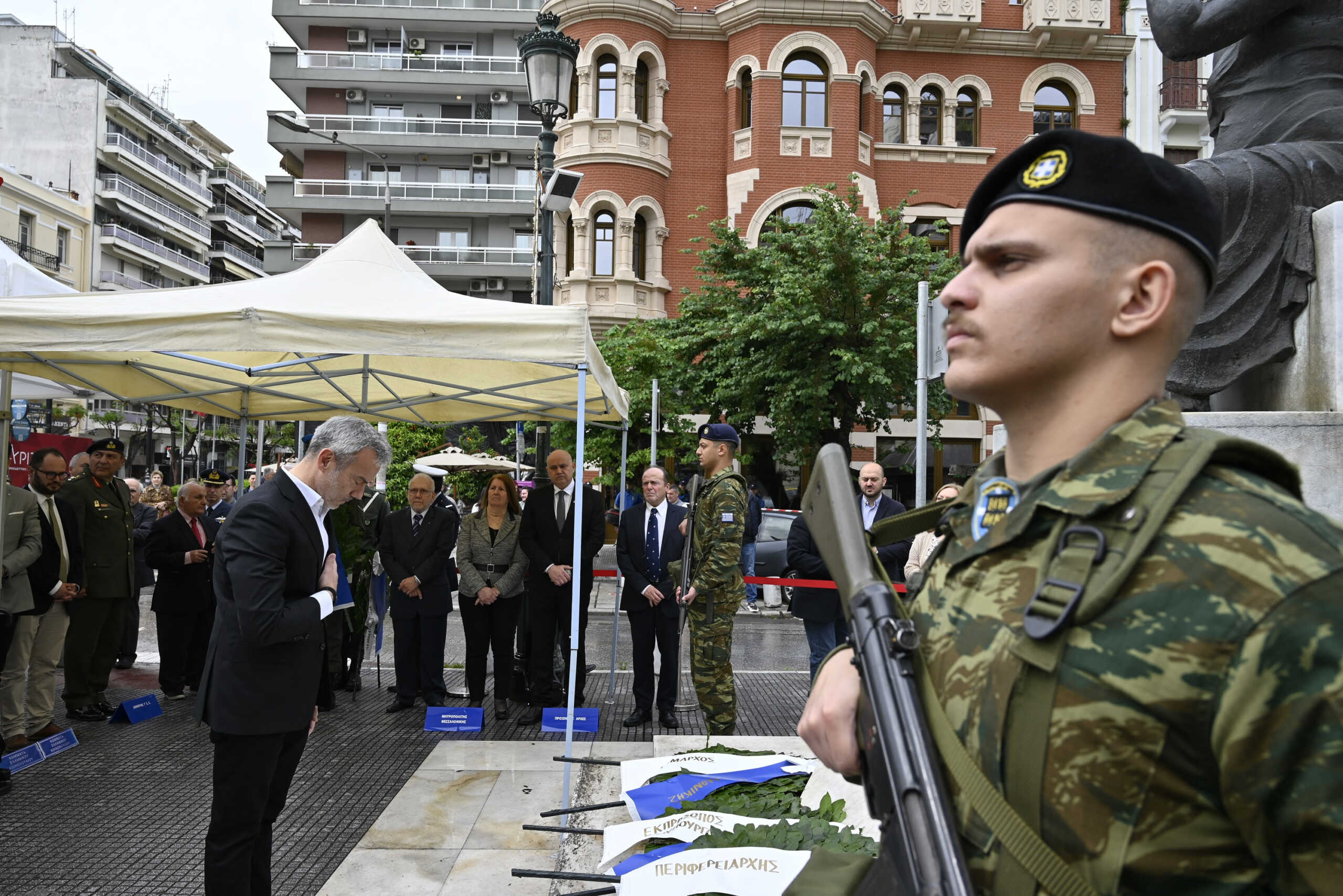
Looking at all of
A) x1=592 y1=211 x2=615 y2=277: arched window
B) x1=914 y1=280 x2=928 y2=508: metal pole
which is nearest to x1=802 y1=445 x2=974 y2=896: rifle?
x1=914 y1=280 x2=928 y2=508: metal pole

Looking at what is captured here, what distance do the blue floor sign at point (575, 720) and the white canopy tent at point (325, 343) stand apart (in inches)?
47.0

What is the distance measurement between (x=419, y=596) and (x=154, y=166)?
65762 mm

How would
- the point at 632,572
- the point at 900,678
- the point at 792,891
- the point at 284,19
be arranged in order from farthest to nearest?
the point at 284,19 → the point at 632,572 → the point at 792,891 → the point at 900,678

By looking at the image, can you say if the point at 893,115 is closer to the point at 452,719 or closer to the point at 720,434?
the point at 720,434

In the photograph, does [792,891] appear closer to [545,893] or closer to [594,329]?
[545,893]

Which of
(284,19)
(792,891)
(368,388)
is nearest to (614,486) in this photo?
(368,388)

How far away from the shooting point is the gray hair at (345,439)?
390cm

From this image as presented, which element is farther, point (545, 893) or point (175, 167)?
point (175, 167)

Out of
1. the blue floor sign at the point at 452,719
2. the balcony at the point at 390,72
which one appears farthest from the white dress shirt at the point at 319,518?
the balcony at the point at 390,72

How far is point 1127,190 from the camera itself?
123 cm

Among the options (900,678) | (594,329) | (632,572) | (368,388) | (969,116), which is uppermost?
(969,116)

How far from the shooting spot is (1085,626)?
1.04 metres

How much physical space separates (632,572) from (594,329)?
721 inches

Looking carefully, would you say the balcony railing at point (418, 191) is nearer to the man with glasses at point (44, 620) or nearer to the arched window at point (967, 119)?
the arched window at point (967, 119)
